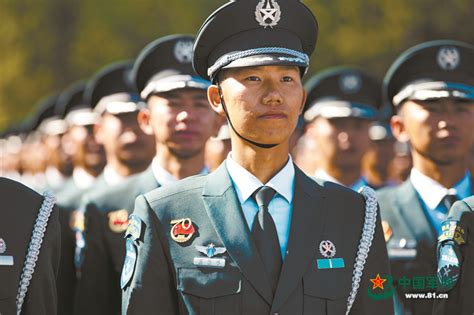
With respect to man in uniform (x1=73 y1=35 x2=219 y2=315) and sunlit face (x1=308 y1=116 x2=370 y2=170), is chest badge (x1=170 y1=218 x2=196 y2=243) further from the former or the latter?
sunlit face (x1=308 y1=116 x2=370 y2=170)

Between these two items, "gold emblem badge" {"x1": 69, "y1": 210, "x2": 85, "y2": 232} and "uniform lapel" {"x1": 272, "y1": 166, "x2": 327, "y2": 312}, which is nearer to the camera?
"uniform lapel" {"x1": 272, "y1": 166, "x2": 327, "y2": 312}

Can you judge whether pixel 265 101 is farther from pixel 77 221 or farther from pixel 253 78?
pixel 77 221

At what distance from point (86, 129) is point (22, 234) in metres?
6.58

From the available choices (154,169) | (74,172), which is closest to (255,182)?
(154,169)

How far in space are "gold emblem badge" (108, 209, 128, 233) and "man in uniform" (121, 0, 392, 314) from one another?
1867 millimetres

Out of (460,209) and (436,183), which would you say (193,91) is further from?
(460,209)

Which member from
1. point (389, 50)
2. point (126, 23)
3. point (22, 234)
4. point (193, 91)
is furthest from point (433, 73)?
point (126, 23)

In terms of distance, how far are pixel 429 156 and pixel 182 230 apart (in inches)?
83.9

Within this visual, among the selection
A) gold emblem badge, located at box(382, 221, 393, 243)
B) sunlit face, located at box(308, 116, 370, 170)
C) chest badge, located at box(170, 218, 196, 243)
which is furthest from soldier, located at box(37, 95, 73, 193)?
chest badge, located at box(170, 218, 196, 243)

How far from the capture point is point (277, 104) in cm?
484

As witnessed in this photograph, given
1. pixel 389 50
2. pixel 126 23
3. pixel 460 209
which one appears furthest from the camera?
pixel 126 23

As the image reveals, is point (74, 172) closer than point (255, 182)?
No

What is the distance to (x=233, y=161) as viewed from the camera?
16.8 feet

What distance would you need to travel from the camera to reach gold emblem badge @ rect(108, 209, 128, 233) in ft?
22.9
